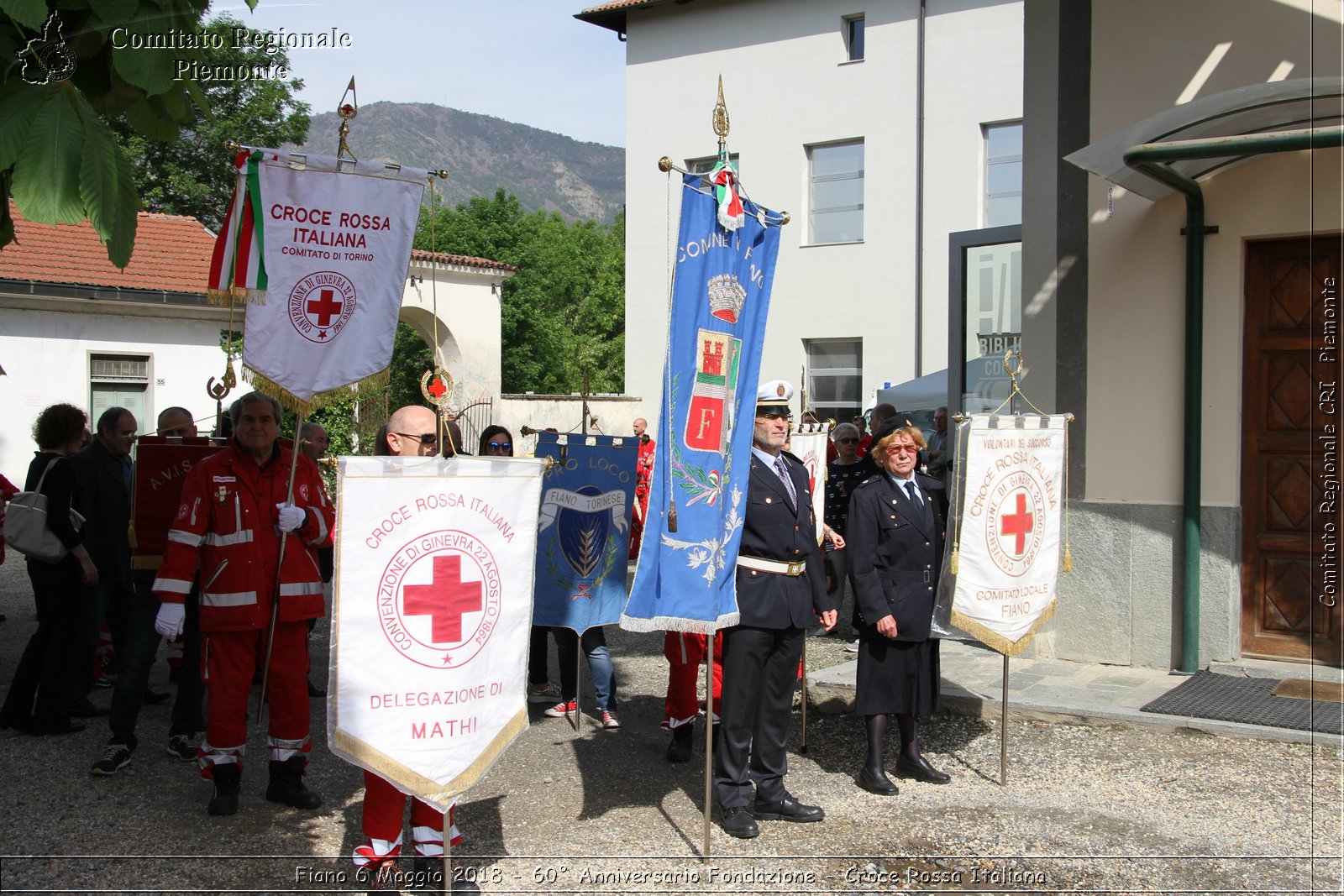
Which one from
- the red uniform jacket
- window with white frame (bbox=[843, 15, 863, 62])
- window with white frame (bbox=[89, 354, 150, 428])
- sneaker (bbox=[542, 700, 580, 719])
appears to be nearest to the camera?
the red uniform jacket

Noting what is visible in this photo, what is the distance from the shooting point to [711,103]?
Result: 2419 centimetres

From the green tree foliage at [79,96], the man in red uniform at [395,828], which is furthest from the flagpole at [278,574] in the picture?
the green tree foliage at [79,96]

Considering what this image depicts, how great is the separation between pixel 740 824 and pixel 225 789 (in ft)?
8.01

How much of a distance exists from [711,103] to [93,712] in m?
20.0

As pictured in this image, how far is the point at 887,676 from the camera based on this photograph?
19.4 ft

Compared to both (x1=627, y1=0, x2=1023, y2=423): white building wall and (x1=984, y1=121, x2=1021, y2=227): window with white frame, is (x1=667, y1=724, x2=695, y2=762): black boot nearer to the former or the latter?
(x1=627, y1=0, x2=1023, y2=423): white building wall

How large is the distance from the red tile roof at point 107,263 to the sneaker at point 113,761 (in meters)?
15.5

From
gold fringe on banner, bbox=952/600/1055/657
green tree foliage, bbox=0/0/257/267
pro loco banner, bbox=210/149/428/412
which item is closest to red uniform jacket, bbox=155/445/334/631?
pro loco banner, bbox=210/149/428/412

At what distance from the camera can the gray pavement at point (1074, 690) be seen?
652 centimetres

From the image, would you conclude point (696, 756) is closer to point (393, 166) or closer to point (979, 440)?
point (979, 440)

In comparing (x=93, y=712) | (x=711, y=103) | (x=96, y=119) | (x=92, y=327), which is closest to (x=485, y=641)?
(x=96, y=119)

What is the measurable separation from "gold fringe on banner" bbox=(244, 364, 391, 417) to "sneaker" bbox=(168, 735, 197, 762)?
2088mm

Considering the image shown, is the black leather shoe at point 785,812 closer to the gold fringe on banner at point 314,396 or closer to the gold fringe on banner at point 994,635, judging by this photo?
the gold fringe on banner at point 994,635

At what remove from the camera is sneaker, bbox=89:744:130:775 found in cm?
582
